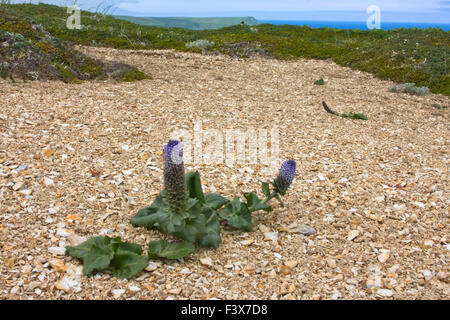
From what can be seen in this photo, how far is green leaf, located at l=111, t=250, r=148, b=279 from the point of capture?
11.4 ft

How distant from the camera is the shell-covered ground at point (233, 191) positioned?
359 centimetres

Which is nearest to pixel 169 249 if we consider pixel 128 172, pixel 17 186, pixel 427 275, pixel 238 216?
pixel 238 216

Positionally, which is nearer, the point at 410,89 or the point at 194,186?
the point at 194,186

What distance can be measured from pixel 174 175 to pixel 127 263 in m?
0.93

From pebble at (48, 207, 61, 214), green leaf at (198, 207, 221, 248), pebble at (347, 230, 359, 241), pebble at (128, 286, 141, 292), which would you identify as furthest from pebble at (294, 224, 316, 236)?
pebble at (48, 207, 61, 214)

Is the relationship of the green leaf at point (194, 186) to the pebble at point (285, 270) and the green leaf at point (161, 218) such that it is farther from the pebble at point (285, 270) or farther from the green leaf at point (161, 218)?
the pebble at point (285, 270)

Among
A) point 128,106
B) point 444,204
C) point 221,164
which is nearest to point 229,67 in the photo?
point 128,106

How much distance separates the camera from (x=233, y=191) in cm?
529

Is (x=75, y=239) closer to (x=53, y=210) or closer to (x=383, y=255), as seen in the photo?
(x=53, y=210)

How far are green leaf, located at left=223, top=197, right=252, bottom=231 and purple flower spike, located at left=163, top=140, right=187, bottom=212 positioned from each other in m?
0.75

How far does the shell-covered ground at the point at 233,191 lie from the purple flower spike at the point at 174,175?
64 cm

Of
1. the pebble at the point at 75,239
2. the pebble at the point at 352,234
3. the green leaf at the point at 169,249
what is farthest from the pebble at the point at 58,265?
the pebble at the point at 352,234

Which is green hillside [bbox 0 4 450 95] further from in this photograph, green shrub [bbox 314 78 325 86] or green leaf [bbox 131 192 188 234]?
green leaf [bbox 131 192 188 234]
